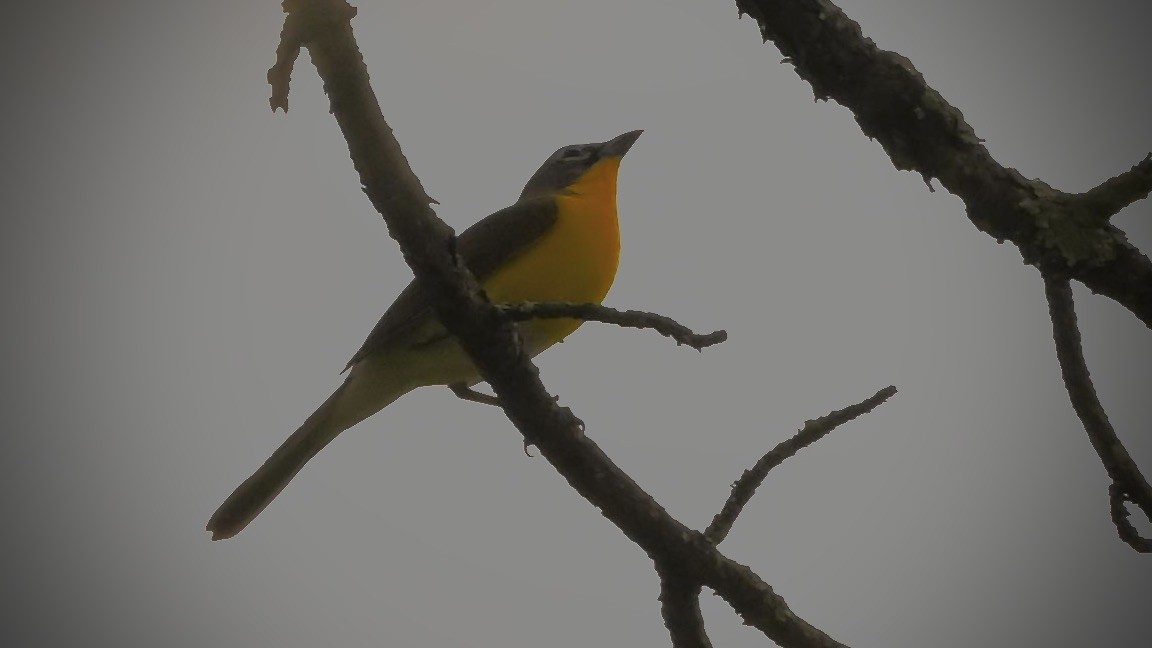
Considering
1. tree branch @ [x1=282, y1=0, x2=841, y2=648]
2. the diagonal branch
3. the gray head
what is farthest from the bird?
the diagonal branch

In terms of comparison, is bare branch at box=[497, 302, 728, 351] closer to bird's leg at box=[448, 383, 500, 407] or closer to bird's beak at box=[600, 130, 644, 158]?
bird's leg at box=[448, 383, 500, 407]

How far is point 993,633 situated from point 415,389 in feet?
181

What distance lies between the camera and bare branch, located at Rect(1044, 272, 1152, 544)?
2.39 metres

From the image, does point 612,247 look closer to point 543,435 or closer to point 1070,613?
point 543,435

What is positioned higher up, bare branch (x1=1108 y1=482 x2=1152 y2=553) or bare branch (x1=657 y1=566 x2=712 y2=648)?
bare branch (x1=1108 y1=482 x2=1152 y2=553)

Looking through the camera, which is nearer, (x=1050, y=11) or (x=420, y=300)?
(x=420, y=300)

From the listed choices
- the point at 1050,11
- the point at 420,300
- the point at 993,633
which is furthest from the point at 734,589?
the point at 1050,11

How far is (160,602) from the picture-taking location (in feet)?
158

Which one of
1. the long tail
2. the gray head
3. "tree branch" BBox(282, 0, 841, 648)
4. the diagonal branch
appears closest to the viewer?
"tree branch" BBox(282, 0, 841, 648)

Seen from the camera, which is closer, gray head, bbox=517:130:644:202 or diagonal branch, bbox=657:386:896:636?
diagonal branch, bbox=657:386:896:636

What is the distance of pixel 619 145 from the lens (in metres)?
6.71

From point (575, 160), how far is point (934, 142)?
14.8 feet

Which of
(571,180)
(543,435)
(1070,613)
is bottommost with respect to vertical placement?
(543,435)

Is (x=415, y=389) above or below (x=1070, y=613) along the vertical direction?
below
